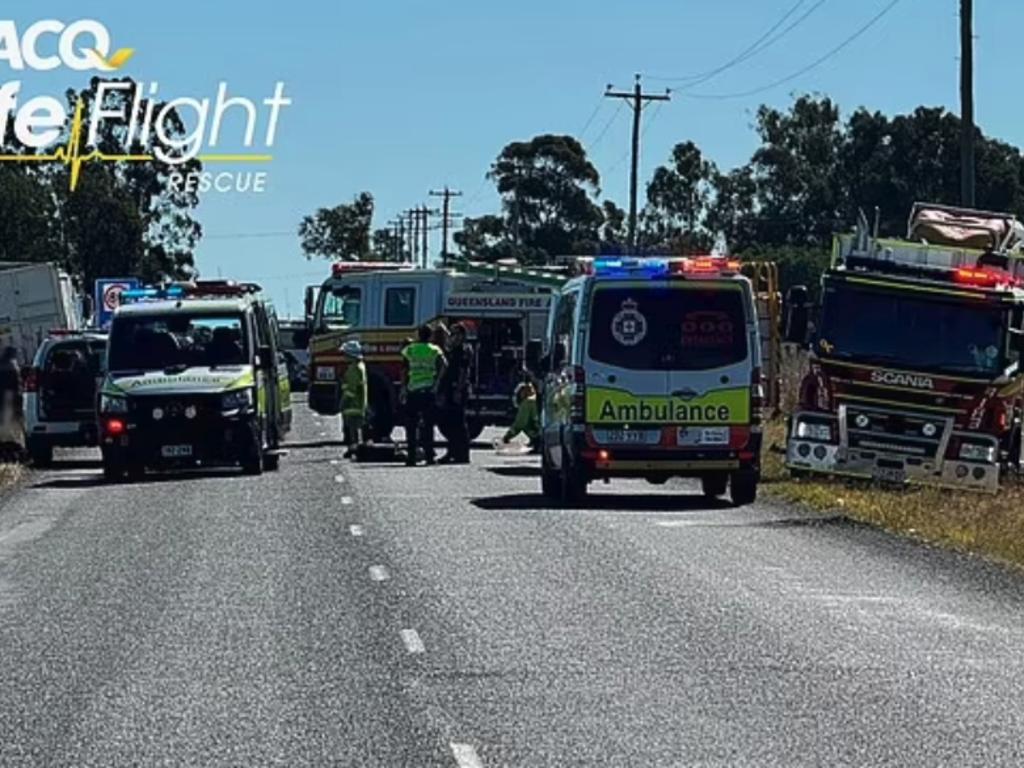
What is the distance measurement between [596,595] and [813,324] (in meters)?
12.3

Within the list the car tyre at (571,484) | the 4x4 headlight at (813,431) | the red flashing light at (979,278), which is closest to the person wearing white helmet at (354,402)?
the 4x4 headlight at (813,431)

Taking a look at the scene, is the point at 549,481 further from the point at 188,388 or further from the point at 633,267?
the point at 188,388

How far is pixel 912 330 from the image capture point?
27.5 meters

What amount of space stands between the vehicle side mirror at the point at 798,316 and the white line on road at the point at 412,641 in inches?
534

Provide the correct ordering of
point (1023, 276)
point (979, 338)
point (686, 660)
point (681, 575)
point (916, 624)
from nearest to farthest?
point (686, 660), point (916, 624), point (681, 575), point (979, 338), point (1023, 276)

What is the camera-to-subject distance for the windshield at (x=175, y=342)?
30594 mm

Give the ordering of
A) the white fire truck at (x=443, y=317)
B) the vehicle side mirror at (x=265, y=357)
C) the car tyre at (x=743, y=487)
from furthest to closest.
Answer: the white fire truck at (x=443, y=317)
the vehicle side mirror at (x=265, y=357)
the car tyre at (x=743, y=487)

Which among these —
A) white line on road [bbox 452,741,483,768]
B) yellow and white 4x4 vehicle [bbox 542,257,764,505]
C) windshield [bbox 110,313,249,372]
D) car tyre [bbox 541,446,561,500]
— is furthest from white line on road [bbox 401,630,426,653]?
windshield [bbox 110,313,249,372]

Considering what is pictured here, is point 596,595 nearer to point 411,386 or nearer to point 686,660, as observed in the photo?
point 686,660

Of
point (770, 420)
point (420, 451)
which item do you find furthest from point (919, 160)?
point (420, 451)

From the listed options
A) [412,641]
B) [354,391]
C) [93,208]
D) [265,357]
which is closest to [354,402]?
[354,391]

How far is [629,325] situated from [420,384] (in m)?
7.97

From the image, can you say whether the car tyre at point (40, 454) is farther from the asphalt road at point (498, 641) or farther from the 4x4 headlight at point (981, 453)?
the 4x4 headlight at point (981, 453)

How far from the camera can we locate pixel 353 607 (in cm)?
1564
